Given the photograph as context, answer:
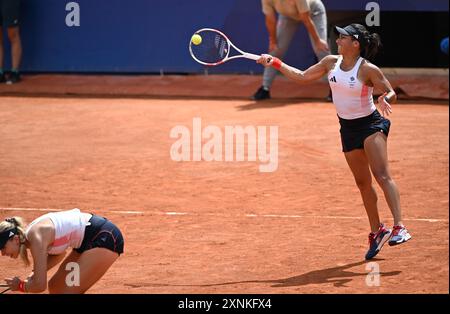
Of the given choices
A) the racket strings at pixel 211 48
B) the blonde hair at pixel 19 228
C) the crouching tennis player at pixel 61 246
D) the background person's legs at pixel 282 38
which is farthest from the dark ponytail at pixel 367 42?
the background person's legs at pixel 282 38

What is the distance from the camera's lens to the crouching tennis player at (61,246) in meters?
7.08

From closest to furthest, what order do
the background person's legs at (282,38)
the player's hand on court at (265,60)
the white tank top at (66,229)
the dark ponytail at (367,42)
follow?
the white tank top at (66,229) < the dark ponytail at (367,42) < the player's hand on court at (265,60) < the background person's legs at (282,38)

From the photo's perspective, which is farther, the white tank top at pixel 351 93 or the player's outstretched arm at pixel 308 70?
the player's outstretched arm at pixel 308 70

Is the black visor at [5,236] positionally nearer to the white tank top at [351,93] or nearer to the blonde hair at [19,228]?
the blonde hair at [19,228]

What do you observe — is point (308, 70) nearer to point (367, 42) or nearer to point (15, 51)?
point (367, 42)

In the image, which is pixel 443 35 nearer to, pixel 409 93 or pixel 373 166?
pixel 409 93

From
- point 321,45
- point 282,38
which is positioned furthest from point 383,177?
point 282,38

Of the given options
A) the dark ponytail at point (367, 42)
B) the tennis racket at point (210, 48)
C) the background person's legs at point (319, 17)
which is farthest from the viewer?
the background person's legs at point (319, 17)

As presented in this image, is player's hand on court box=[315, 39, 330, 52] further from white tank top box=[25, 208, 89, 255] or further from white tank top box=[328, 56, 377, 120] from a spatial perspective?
white tank top box=[25, 208, 89, 255]

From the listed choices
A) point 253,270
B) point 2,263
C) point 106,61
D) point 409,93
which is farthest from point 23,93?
point 253,270

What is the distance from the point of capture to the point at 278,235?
33.0 ft

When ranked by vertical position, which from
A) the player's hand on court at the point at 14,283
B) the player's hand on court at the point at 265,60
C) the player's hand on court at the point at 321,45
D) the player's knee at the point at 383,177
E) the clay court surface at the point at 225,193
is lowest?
the clay court surface at the point at 225,193

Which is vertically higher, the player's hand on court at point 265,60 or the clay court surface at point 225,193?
the player's hand on court at point 265,60

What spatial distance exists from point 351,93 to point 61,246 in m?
3.02
